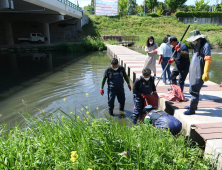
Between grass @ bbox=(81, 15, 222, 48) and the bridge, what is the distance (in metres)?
4.41

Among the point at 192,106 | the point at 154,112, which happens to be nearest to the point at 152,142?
the point at 154,112

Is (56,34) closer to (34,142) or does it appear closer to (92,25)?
(92,25)

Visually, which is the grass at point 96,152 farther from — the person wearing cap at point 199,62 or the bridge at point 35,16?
the bridge at point 35,16

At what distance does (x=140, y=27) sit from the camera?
133 ft

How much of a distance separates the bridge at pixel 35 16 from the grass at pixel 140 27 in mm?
4415

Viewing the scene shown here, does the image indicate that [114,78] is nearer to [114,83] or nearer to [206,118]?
[114,83]

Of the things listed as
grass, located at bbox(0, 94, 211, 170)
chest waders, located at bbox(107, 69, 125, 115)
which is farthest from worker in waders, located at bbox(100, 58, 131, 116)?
grass, located at bbox(0, 94, 211, 170)

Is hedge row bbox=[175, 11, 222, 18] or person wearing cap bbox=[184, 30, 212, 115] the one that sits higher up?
hedge row bbox=[175, 11, 222, 18]

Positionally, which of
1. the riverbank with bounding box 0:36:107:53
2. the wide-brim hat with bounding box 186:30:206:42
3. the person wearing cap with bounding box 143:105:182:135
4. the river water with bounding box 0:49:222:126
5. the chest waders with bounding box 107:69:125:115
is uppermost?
the wide-brim hat with bounding box 186:30:206:42

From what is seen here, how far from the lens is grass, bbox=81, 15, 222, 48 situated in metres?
36.8

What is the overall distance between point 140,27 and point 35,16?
2136 centimetres

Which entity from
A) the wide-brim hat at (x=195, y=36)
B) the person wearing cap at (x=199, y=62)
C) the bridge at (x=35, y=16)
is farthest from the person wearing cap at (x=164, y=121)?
the bridge at (x=35, y=16)

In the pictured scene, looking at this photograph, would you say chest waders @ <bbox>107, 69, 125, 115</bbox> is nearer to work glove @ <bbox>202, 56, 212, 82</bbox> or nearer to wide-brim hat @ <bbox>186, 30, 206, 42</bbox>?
wide-brim hat @ <bbox>186, 30, 206, 42</bbox>

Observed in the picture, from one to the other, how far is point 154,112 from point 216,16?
50574 mm
